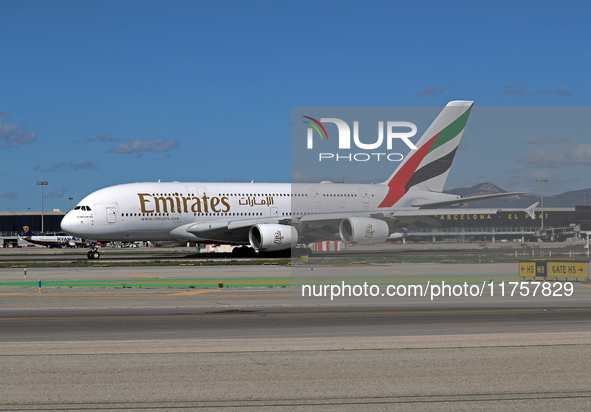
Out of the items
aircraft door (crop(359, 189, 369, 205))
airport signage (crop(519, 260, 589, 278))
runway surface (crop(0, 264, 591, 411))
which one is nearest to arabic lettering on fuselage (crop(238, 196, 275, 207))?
aircraft door (crop(359, 189, 369, 205))

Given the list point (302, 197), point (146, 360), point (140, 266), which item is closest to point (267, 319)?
point (146, 360)

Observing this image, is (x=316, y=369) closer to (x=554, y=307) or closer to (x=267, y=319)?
(x=267, y=319)

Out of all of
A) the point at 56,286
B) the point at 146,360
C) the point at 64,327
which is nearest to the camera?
the point at 146,360

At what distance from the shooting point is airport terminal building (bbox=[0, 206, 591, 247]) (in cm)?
4881

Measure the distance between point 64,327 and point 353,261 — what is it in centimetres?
2946

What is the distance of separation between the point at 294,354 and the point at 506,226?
5146cm

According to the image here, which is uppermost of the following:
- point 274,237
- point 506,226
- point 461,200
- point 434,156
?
point 434,156

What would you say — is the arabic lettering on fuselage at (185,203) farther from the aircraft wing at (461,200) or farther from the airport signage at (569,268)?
the airport signage at (569,268)

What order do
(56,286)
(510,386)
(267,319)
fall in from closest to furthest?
1. (510,386)
2. (267,319)
3. (56,286)

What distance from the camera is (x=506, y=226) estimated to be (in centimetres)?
6103

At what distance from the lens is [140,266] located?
41.8 metres

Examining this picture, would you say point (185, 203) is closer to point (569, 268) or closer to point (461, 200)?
point (461, 200)

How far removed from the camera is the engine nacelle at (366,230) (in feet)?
150

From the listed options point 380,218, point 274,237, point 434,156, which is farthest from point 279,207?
point 434,156
